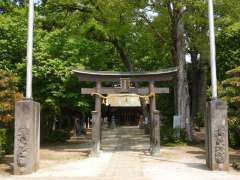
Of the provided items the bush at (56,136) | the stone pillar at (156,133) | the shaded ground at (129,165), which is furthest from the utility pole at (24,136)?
the bush at (56,136)

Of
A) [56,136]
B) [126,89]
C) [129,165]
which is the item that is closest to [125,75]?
[126,89]

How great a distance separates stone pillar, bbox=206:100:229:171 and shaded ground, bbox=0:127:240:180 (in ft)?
1.54

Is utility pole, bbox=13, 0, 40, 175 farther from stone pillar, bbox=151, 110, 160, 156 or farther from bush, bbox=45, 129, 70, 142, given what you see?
bush, bbox=45, 129, 70, 142

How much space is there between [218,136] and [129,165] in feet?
12.8

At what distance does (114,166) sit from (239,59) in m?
18.5

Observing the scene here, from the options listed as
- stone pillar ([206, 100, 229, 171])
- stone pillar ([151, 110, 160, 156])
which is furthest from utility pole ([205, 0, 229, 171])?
stone pillar ([151, 110, 160, 156])

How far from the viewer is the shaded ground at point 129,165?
51.5 ft

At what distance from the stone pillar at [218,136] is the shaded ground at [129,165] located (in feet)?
1.54

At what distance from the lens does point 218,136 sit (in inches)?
677

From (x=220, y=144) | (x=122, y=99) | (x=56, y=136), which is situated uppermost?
(x=122, y=99)

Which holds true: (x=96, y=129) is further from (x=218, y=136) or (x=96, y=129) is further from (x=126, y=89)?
(x=218, y=136)

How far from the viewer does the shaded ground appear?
51.5ft

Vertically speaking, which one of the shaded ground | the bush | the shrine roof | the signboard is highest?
the shrine roof

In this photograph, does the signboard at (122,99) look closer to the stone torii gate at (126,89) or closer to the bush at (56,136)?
the stone torii gate at (126,89)
